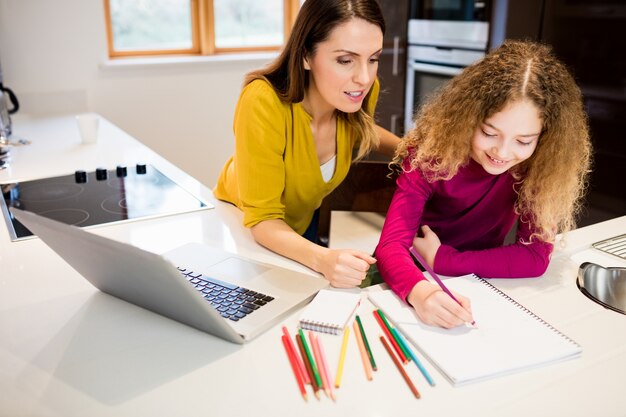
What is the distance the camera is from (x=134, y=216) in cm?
134

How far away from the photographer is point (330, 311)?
35.4 inches

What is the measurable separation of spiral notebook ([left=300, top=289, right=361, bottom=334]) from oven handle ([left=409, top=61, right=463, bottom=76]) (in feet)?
6.04

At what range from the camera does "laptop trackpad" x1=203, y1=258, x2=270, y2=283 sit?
1018mm

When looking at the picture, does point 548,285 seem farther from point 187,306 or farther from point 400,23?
point 400,23

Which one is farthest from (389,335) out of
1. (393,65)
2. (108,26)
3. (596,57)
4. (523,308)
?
(108,26)

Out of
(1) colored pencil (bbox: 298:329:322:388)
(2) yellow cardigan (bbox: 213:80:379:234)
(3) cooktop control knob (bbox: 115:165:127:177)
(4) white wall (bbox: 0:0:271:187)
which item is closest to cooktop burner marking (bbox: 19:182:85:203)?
(3) cooktop control knob (bbox: 115:165:127:177)

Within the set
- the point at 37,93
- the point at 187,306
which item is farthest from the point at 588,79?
the point at 37,93

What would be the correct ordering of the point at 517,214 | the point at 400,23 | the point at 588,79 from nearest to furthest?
the point at 517,214 < the point at 588,79 < the point at 400,23

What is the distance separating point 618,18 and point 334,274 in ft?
5.70

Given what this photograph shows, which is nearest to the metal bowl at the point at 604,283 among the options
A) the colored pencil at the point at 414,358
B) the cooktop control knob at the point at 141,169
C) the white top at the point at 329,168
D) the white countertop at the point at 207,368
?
the white countertop at the point at 207,368

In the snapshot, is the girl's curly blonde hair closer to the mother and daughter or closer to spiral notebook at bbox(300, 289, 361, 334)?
the mother and daughter

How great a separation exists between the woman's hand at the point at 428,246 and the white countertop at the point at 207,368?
0.40 feet

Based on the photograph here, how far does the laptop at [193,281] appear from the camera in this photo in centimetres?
75

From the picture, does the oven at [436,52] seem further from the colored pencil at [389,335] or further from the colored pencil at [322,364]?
the colored pencil at [322,364]
